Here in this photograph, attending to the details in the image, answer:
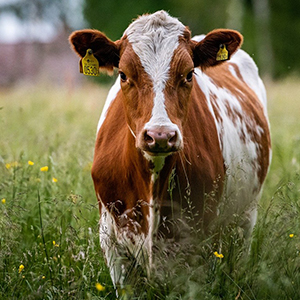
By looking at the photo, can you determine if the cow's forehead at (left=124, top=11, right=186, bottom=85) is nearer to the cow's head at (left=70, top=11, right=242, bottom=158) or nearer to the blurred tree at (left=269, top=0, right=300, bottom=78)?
the cow's head at (left=70, top=11, right=242, bottom=158)

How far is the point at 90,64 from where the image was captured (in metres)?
3.69

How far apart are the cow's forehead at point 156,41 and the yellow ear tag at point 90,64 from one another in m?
0.29

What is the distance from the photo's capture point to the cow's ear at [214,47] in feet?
11.9

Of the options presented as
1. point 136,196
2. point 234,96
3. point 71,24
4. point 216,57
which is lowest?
point 71,24

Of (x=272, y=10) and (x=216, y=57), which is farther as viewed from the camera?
(x=272, y=10)

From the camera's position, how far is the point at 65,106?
10.7 metres

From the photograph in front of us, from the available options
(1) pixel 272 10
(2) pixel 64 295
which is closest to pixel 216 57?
(2) pixel 64 295

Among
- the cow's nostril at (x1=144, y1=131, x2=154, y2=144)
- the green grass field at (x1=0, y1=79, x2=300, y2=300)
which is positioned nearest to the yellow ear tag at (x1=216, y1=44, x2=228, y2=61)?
the green grass field at (x1=0, y1=79, x2=300, y2=300)

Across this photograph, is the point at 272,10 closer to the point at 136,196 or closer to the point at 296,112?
the point at 296,112

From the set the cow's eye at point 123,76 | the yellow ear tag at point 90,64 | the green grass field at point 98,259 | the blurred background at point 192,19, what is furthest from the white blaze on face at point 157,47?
the blurred background at point 192,19

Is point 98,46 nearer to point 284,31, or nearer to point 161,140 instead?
point 161,140

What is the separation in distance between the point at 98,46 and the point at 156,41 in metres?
0.46

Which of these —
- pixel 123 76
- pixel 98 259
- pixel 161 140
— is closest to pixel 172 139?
pixel 161 140

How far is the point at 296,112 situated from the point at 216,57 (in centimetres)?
776
